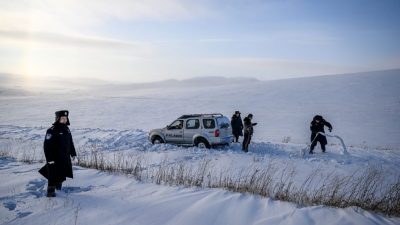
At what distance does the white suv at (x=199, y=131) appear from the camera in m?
15.4

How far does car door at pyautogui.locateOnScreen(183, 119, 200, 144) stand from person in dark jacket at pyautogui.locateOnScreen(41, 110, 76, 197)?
382 inches

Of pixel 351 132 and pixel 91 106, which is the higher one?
pixel 91 106

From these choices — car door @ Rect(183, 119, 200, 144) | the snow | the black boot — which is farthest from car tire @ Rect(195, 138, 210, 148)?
the black boot

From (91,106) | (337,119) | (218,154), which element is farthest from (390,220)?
(91,106)

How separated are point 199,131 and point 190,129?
0.58 meters

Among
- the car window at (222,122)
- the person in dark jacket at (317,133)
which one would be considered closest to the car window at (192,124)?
the car window at (222,122)

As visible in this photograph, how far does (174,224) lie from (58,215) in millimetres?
1940

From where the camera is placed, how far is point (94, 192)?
6.52 m

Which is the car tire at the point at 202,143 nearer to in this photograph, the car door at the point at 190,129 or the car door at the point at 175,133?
the car door at the point at 190,129

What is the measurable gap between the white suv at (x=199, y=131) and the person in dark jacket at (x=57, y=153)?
30.9 ft

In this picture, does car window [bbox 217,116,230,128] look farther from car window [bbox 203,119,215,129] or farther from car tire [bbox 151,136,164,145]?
car tire [bbox 151,136,164,145]

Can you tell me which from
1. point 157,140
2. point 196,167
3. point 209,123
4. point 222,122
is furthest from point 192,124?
point 196,167

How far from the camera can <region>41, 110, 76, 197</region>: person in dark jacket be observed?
632cm

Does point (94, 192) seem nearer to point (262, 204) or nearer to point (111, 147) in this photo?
point (262, 204)
